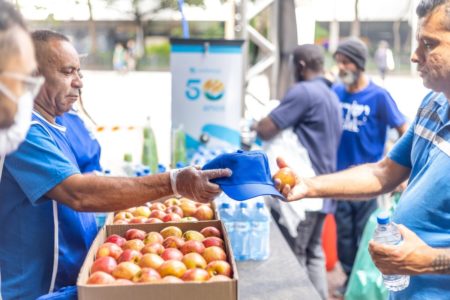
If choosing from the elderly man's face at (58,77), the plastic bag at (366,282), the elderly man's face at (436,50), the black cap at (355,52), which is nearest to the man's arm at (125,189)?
the elderly man's face at (58,77)

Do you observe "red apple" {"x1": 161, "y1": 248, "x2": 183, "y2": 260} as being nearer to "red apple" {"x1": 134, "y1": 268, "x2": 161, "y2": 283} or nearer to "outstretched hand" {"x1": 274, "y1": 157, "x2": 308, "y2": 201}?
"red apple" {"x1": 134, "y1": 268, "x2": 161, "y2": 283}

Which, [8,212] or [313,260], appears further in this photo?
[313,260]

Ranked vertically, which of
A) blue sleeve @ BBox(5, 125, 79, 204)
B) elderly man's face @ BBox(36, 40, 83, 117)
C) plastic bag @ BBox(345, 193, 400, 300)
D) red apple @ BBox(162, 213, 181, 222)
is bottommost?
plastic bag @ BBox(345, 193, 400, 300)

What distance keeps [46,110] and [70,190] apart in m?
0.45

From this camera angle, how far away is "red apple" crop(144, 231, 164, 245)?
249 cm

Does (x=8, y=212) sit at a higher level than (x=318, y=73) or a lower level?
lower

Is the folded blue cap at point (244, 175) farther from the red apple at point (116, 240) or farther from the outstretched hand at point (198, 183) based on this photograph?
the red apple at point (116, 240)

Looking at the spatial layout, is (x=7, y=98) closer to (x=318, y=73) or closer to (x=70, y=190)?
(x=70, y=190)

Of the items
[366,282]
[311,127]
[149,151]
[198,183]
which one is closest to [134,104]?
[149,151]

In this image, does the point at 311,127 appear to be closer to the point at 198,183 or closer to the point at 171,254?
the point at 198,183

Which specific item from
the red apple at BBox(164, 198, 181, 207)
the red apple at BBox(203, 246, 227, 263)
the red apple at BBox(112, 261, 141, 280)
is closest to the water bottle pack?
the red apple at BBox(164, 198, 181, 207)

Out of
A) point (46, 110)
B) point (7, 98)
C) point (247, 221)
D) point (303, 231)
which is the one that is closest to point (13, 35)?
point (7, 98)

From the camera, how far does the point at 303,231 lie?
4.90 meters

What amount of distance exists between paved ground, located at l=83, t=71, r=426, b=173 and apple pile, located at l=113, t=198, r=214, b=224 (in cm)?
139
